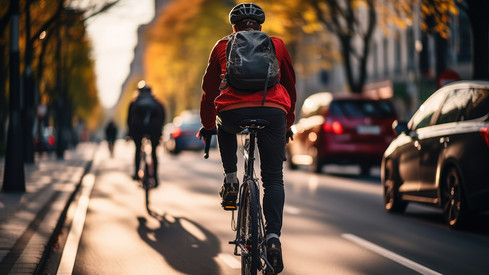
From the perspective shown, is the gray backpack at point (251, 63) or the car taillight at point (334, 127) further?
the car taillight at point (334, 127)

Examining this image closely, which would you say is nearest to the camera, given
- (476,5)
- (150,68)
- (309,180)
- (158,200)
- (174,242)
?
(174,242)

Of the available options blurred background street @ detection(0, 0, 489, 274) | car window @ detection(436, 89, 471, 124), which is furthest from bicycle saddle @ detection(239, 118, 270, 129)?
car window @ detection(436, 89, 471, 124)

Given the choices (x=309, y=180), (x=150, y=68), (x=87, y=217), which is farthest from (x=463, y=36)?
(x=150, y=68)

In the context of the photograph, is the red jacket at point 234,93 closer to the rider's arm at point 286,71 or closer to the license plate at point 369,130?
the rider's arm at point 286,71

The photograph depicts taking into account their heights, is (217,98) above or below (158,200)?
above

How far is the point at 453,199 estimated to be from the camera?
9.75 metres

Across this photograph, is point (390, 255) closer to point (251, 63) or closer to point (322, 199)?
point (251, 63)

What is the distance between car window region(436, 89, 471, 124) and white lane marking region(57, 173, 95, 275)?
425 centimetres

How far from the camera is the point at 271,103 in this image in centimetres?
577

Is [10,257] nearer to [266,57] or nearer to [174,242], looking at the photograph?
[174,242]

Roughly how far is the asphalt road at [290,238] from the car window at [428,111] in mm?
1172

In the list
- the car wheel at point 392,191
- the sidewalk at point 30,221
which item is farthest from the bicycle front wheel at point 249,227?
the car wheel at point 392,191

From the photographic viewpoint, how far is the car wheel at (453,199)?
9.55 metres

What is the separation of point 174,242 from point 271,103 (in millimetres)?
3772
